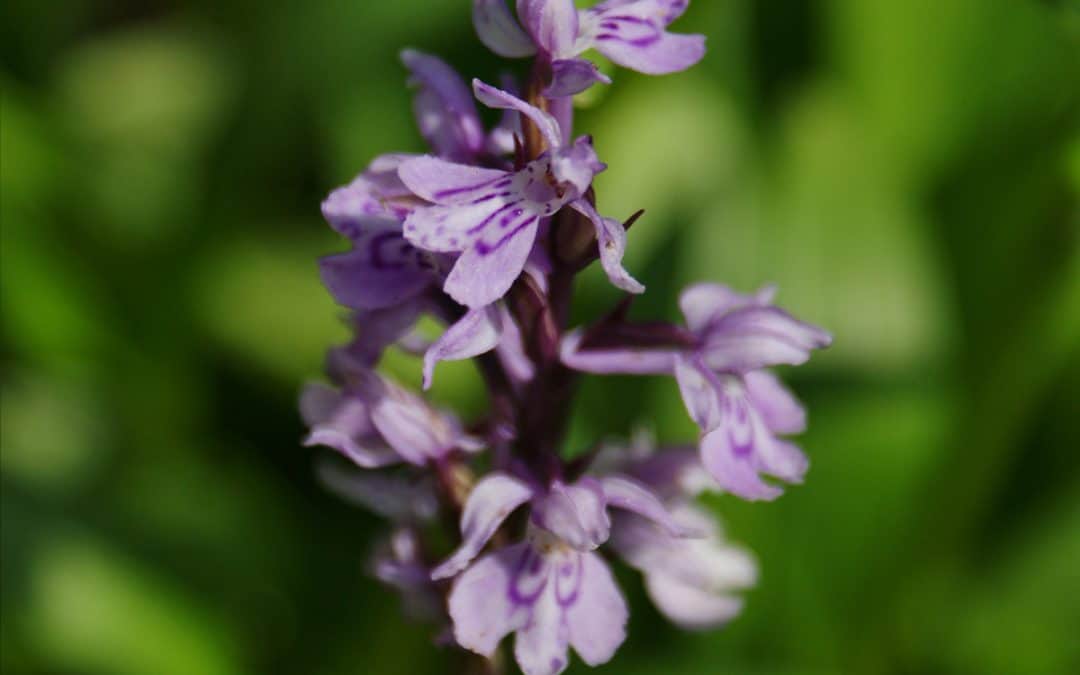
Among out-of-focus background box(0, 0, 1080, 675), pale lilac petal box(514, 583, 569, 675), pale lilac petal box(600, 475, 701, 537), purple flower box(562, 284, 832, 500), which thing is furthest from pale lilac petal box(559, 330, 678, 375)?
out-of-focus background box(0, 0, 1080, 675)

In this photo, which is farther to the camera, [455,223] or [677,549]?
[677,549]

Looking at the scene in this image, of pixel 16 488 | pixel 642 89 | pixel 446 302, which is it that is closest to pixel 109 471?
pixel 16 488

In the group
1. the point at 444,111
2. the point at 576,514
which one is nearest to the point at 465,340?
the point at 576,514

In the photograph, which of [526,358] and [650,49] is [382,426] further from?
[650,49]

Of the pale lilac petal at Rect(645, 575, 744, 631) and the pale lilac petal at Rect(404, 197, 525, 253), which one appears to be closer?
the pale lilac petal at Rect(404, 197, 525, 253)

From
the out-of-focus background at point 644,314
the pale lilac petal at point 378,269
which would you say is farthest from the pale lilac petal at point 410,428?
the out-of-focus background at point 644,314

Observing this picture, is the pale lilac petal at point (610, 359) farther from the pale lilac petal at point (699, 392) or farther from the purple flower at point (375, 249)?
the purple flower at point (375, 249)

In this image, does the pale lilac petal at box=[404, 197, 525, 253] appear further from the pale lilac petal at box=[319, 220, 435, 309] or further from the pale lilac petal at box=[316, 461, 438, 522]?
the pale lilac petal at box=[316, 461, 438, 522]
